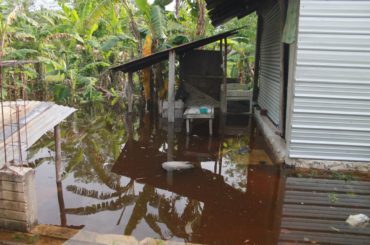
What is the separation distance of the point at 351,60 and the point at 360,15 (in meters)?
0.84

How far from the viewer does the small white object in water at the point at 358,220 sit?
4977 mm

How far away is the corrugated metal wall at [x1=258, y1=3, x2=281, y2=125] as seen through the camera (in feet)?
32.2

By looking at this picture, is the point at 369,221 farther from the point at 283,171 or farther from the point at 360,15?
the point at 360,15

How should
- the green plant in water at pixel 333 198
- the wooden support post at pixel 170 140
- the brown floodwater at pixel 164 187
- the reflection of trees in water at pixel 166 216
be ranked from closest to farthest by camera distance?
the reflection of trees in water at pixel 166 216
the brown floodwater at pixel 164 187
the green plant in water at pixel 333 198
the wooden support post at pixel 170 140

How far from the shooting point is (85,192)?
20.8 ft

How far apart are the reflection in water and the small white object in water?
104 centimetres

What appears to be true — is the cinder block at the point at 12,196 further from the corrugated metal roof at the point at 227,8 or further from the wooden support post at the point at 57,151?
the corrugated metal roof at the point at 227,8

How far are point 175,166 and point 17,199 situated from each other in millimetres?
3404

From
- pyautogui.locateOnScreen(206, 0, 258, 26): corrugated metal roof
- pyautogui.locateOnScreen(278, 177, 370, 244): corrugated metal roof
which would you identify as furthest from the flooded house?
A: pyautogui.locateOnScreen(206, 0, 258, 26): corrugated metal roof

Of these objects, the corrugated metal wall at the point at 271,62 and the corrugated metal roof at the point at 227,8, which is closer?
the corrugated metal wall at the point at 271,62

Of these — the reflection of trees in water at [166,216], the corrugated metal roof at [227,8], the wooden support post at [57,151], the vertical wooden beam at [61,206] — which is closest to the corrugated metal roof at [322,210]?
the reflection of trees in water at [166,216]

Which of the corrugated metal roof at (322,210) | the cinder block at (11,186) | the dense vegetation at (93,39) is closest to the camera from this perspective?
the cinder block at (11,186)

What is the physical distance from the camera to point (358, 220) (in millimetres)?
5008

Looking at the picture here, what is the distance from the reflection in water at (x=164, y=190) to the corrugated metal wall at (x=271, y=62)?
1477 millimetres
